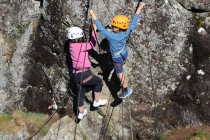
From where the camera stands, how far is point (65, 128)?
12.7 meters

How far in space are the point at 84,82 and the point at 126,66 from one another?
135cm

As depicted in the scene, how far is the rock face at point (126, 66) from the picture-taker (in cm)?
1141

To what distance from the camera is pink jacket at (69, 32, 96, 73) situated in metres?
11.2

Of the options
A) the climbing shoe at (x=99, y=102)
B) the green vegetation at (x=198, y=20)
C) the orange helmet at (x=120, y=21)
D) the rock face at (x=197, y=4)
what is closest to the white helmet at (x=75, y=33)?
the orange helmet at (x=120, y=21)

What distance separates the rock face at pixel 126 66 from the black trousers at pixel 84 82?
524 millimetres

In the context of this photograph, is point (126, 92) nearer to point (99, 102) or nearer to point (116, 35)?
point (99, 102)

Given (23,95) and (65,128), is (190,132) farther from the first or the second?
(23,95)

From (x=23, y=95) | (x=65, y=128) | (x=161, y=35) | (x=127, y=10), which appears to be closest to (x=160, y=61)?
(x=161, y=35)

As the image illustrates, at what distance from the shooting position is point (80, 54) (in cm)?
1123

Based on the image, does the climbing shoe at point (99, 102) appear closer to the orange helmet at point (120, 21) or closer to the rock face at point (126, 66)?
the rock face at point (126, 66)

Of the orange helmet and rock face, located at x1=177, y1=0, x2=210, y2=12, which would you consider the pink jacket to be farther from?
rock face, located at x1=177, y1=0, x2=210, y2=12

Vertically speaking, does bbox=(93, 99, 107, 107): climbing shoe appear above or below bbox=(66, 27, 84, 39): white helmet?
below

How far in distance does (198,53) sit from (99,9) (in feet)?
10.1

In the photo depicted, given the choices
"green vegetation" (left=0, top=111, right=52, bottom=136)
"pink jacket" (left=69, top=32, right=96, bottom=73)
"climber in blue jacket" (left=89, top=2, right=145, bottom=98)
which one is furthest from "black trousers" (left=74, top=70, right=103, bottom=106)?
"green vegetation" (left=0, top=111, right=52, bottom=136)
